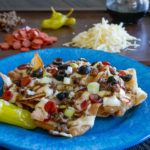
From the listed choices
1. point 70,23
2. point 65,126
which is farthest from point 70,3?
point 65,126

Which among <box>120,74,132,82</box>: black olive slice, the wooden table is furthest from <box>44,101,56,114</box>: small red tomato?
the wooden table

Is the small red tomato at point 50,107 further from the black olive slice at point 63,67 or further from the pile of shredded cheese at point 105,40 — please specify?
the pile of shredded cheese at point 105,40

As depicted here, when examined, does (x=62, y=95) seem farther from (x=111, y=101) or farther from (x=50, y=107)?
(x=111, y=101)

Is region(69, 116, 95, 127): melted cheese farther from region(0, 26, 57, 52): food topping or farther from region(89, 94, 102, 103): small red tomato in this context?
region(0, 26, 57, 52): food topping

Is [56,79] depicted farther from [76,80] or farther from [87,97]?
[87,97]

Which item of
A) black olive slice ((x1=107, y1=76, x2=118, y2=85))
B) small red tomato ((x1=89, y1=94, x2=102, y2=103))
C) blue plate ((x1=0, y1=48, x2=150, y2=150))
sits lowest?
blue plate ((x1=0, y1=48, x2=150, y2=150))
